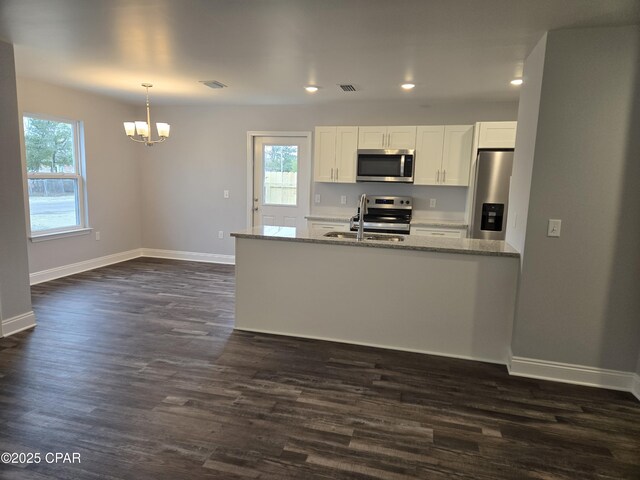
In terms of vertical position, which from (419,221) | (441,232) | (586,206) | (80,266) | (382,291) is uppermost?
(586,206)

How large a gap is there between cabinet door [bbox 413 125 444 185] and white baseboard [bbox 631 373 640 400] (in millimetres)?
2967

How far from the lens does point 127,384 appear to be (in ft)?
8.54

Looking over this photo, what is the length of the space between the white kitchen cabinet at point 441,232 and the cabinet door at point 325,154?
1334 millimetres

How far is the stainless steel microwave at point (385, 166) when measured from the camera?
5031 mm

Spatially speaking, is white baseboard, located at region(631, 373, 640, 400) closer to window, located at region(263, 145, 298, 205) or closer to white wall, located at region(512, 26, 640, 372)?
white wall, located at region(512, 26, 640, 372)

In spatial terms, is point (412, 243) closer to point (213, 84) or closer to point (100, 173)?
point (213, 84)

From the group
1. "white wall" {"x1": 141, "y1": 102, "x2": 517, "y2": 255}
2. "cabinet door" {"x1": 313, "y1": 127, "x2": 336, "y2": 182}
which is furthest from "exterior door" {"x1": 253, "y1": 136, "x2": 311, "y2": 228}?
"cabinet door" {"x1": 313, "y1": 127, "x2": 336, "y2": 182}

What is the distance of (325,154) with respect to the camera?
17.6ft

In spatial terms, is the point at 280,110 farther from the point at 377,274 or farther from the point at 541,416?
the point at 541,416

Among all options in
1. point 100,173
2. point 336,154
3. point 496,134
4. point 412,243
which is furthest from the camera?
point 100,173

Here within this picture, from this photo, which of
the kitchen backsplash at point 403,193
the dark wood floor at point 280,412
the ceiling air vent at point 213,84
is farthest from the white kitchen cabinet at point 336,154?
the dark wood floor at point 280,412

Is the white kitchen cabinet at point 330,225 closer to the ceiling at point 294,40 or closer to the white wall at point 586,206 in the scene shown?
the ceiling at point 294,40

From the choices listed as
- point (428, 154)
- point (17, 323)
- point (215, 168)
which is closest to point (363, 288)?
point (428, 154)

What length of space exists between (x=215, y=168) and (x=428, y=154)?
10.6 feet
